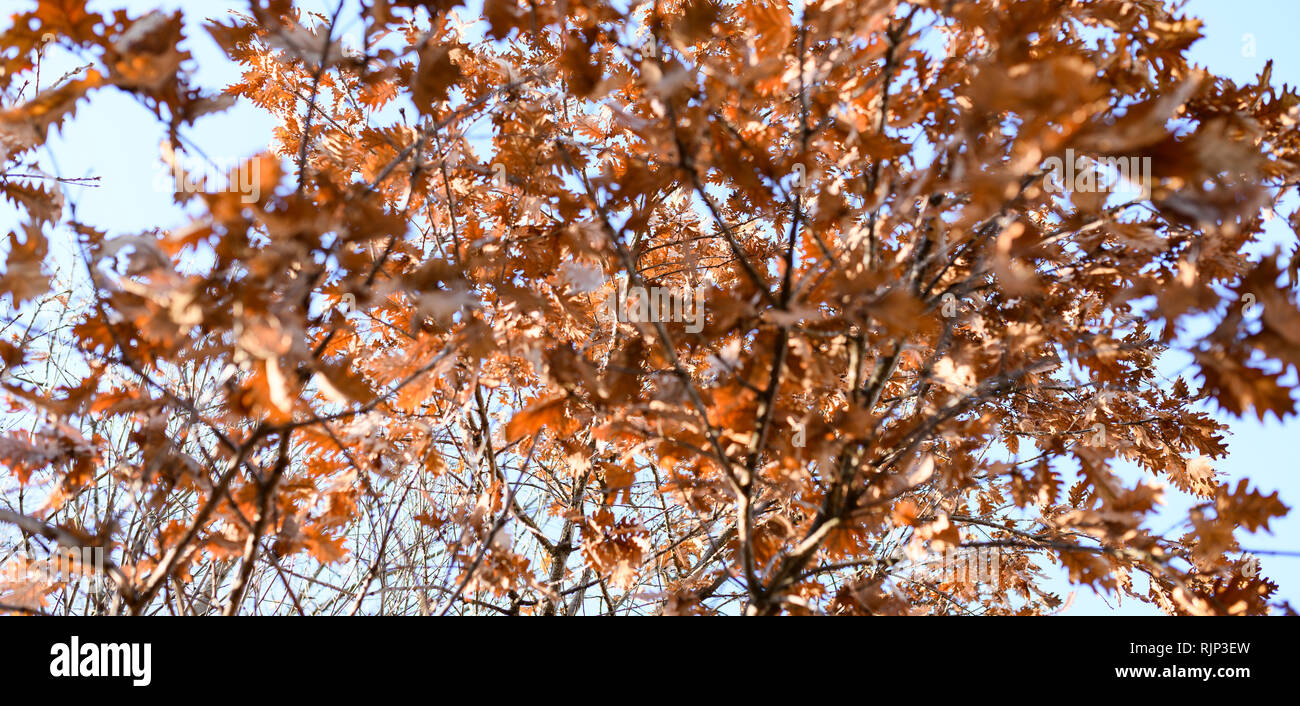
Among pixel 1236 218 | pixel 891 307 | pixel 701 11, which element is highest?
pixel 701 11

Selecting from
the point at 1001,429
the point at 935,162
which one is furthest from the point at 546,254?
the point at 1001,429

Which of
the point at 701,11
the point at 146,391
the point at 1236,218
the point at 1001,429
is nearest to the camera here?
the point at 1236,218

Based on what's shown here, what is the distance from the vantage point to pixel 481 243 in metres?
2.06

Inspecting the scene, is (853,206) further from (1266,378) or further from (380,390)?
(380,390)

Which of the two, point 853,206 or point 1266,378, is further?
point 853,206

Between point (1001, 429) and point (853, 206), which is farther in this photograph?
point (1001, 429)
